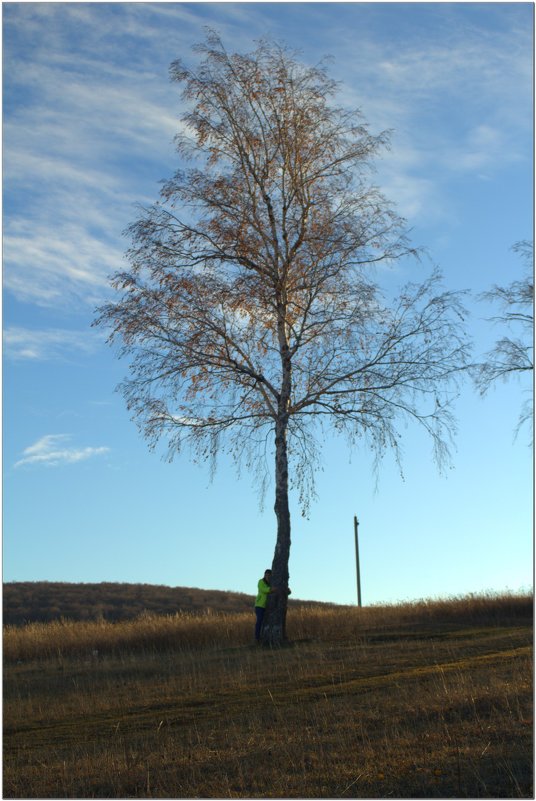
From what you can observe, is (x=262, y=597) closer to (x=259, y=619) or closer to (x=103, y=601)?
(x=259, y=619)

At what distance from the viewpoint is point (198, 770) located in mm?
8898

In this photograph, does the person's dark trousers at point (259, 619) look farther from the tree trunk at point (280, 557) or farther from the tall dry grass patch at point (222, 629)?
the tall dry grass patch at point (222, 629)

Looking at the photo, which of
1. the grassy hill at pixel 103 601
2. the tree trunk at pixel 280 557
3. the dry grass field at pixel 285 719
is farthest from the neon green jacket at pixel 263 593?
the grassy hill at pixel 103 601

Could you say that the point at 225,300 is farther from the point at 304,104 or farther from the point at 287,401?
the point at 304,104

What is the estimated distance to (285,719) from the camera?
11344 millimetres

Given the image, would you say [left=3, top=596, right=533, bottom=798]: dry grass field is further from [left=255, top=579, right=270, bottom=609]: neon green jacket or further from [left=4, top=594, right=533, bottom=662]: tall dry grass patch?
[left=255, top=579, right=270, bottom=609]: neon green jacket

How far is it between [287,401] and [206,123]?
309 inches

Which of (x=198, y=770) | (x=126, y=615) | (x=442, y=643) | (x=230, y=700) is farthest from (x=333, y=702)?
(x=126, y=615)

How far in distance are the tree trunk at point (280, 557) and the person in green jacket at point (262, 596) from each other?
8.9 inches

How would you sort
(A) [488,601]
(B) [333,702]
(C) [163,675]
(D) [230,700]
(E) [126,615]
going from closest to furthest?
(B) [333,702] < (D) [230,700] < (C) [163,675] < (A) [488,601] < (E) [126,615]

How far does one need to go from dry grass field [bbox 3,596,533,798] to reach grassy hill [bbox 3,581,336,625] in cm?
1898

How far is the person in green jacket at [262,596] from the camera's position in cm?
2268

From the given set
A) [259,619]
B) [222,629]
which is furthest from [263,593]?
[222,629]

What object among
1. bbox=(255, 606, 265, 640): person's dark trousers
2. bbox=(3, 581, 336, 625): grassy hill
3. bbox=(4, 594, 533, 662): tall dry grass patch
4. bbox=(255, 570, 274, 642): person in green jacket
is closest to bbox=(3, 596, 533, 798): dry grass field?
bbox=(255, 606, 265, 640): person's dark trousers
